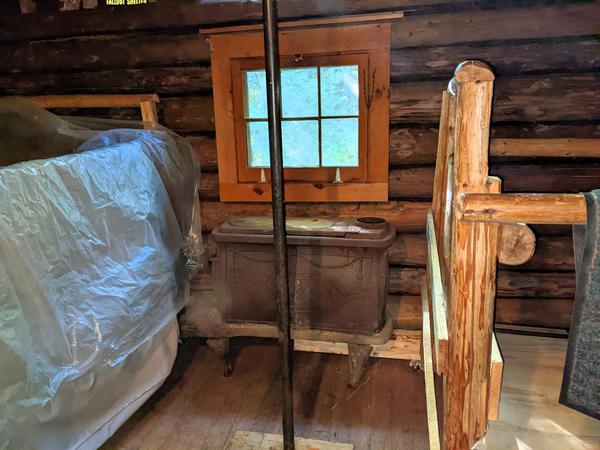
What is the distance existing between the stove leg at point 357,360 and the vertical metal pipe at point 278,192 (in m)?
0.73

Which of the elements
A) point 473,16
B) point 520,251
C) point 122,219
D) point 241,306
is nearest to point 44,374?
point 122,219

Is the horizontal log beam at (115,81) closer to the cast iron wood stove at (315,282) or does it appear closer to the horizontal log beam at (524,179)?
the cast iron wood stove at (315,282)

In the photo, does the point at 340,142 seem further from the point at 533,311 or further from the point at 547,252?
the point at 533,311

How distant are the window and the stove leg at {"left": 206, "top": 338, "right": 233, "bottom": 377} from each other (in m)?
0.79

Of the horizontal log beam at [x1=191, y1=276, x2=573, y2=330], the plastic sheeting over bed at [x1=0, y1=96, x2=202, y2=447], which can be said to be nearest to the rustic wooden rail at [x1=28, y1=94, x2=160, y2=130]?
the plastic sheeting over bed at [x1=0, y1=96, x2=202, y2=447]

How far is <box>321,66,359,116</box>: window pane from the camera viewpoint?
7.88 feet

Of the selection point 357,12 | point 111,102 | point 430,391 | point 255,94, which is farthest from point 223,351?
point 357,12

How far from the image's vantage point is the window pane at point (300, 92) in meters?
2.45

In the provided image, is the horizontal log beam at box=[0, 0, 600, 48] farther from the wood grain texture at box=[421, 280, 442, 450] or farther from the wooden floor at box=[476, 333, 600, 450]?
the wooden floor at box=[476, 333, 600, 450]

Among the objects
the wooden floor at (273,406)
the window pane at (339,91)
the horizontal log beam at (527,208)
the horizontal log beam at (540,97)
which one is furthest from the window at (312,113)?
the horizontal log beam at (527,208)

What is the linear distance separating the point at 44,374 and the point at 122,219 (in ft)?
2.18

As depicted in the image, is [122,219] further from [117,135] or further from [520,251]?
[520,251]

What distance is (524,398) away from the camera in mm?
1416

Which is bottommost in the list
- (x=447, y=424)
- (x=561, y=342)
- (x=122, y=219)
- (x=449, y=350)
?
(x=561, y=342)
